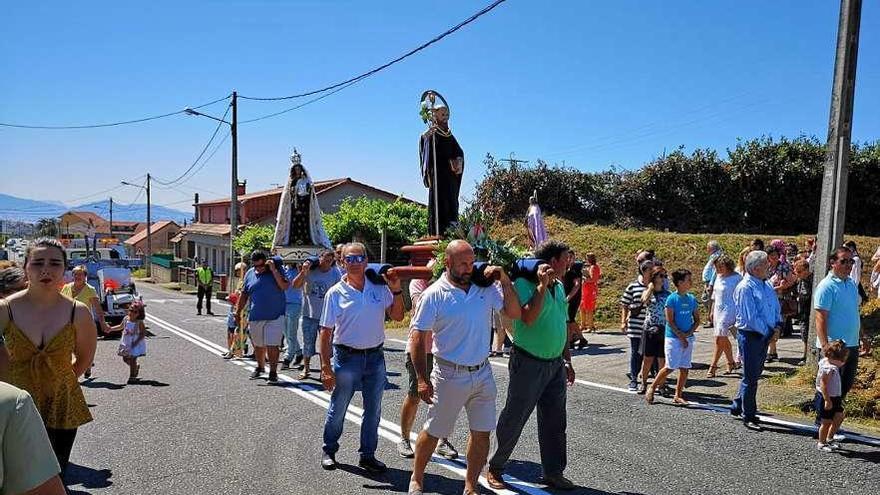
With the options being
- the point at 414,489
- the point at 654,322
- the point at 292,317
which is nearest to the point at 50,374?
the point at 414,489

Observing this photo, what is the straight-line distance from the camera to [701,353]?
1176 centimetres

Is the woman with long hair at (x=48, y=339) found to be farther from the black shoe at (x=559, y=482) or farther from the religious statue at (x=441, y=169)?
the religious statue at (x=441, y=169)

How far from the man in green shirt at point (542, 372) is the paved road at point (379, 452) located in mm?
239

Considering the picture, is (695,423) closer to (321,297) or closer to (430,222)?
(430,222)

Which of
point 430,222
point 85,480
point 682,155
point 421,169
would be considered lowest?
point 85,480

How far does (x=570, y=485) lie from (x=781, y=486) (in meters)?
1.61

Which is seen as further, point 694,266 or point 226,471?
point 694,266

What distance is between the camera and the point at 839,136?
29.9 feet

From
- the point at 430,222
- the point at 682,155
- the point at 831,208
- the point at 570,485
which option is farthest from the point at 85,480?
the point at 682,155

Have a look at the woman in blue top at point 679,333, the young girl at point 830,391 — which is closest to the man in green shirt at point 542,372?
the young girl at point 830,391

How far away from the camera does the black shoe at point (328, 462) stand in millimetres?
5781

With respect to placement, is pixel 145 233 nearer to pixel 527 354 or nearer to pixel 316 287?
pixel 316 287

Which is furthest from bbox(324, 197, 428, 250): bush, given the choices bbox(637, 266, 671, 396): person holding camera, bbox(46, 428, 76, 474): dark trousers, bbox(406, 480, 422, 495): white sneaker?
bbox(46, 428, 76, 474): dark trousers

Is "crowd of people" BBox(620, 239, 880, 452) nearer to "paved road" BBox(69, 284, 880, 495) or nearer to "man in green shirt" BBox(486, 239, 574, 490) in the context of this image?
"paved road" BBox(69, 284, 880, 495)
